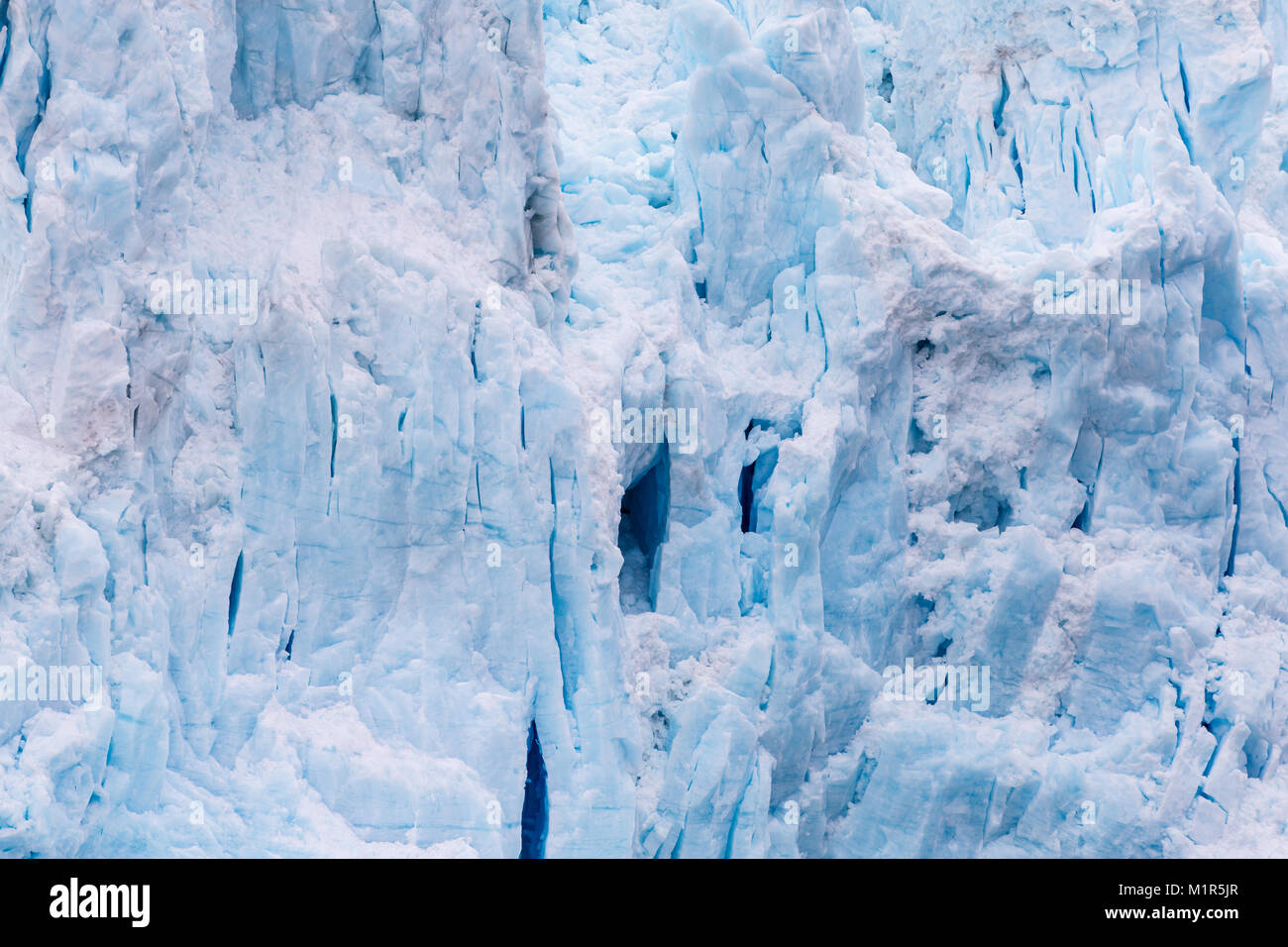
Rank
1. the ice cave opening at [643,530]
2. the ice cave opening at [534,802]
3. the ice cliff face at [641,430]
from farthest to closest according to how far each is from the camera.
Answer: the ice cave opening at [643,530] < the ice cave opening at [534,802] < the ice cliff face at [641,430]

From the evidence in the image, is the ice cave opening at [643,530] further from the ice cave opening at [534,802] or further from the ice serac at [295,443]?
the ice cave opening at [534,802]

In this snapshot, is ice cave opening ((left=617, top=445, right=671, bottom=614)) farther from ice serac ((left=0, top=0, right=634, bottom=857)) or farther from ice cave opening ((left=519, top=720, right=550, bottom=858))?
ice cave opening ((left=519, top=720, right=550, bottom=858))

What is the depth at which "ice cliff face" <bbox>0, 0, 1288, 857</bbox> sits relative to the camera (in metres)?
8.88

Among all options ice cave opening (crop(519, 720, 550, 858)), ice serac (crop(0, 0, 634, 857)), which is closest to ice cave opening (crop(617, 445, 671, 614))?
ice serac (crop(0, 0, 634, 857))

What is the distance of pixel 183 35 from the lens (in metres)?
9.38

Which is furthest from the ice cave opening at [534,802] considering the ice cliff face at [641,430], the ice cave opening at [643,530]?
the ice cave opening at [643,530]

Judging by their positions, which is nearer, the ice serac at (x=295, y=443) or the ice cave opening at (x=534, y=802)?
the ice serac at (x=295, y=443)

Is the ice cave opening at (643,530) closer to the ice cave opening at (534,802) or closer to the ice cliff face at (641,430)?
the ice cliff face at (641,430)

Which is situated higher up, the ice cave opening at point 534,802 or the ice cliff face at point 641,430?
the ice cliff face at point 641,430

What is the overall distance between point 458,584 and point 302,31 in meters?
3.98

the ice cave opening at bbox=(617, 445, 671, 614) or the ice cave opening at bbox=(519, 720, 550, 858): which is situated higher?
the ice cave opening at bbox=(617, 445, 671, 614)

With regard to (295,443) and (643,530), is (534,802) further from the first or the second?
(295,443)

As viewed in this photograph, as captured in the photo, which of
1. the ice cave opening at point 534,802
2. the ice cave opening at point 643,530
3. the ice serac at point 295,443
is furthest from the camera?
the ice cave opening at point 643,530

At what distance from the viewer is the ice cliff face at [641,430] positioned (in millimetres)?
8883
